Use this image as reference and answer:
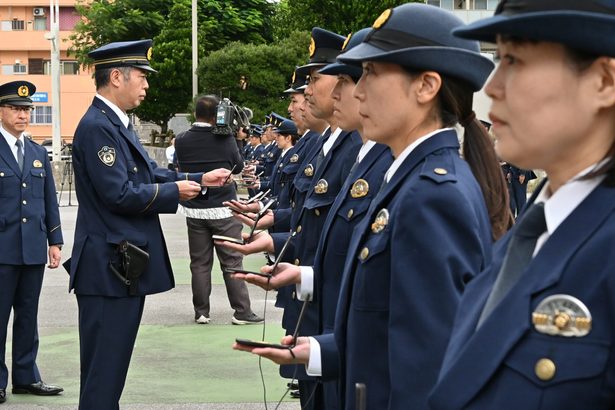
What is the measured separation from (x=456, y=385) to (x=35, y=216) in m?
6.11

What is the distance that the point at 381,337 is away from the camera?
291 cm

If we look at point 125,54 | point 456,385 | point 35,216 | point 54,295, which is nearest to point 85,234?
point 125,54

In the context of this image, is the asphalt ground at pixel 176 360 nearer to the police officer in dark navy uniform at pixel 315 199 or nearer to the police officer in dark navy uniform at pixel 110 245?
the police officer in dark navy uniform at pixel 110 245

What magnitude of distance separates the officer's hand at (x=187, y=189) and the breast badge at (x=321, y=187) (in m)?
1.26

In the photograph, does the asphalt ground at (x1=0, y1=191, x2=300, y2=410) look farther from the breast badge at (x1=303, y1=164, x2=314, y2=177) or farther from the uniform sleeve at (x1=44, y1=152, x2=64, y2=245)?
the breast badge at (x1=303, y1=164, x2=314, y2=177)

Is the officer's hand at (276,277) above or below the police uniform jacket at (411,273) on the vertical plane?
below

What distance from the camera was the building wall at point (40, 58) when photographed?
232 ft

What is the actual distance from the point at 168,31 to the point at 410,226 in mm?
39545

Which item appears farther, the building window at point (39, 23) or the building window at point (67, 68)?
the building window at point (67, 68)

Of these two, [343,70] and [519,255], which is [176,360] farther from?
[519,255]

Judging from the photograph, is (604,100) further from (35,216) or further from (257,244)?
(35,216)

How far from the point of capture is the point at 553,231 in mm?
→ 1864

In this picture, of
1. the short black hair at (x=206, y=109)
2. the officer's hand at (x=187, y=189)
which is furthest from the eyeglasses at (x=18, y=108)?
the short black hair at (x=206, y=109)

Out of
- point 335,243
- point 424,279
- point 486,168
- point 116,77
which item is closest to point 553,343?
point 424,279
